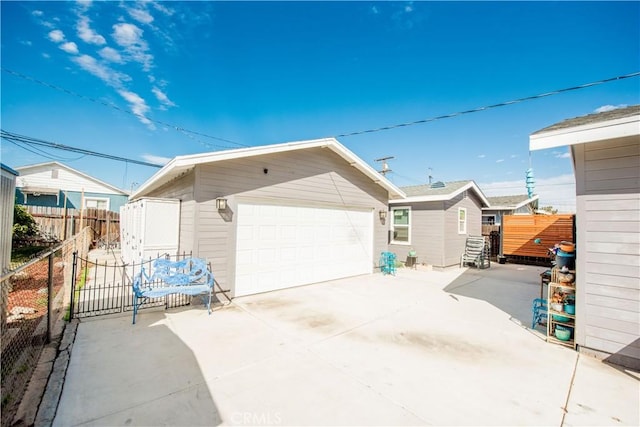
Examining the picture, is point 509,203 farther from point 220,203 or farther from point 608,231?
point 220,203

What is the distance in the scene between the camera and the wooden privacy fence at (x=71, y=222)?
13.0 metres

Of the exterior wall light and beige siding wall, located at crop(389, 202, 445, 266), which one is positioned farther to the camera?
beige siding wall, located at crop(389, 202, 445, 266)

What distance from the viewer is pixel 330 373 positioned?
311cm

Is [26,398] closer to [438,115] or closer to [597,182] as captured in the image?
[597,182]

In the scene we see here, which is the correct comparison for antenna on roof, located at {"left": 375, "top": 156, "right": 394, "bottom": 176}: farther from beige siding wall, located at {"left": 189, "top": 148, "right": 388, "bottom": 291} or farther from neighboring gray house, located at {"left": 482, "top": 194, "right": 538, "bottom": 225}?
neighboring gray house, located at {"left": 482, "top": 194, "right": 538, "bottom": 225}

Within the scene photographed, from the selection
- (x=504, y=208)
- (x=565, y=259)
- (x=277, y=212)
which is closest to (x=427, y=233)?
(x=565, y=259)

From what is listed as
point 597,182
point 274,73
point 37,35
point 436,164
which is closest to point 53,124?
point 37,35

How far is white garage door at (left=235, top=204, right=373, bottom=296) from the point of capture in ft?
20.7

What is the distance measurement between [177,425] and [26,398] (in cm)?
162

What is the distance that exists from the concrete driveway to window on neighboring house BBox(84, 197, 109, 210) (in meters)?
17.9

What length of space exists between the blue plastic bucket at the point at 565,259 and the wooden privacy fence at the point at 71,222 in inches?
652

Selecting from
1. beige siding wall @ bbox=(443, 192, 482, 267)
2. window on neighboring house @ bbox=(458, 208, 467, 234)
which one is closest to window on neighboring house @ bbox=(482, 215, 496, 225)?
beige siding wall @ bbox=(443, 192, 482, 267)

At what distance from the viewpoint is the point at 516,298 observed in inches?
266

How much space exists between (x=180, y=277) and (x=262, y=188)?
2612mm
